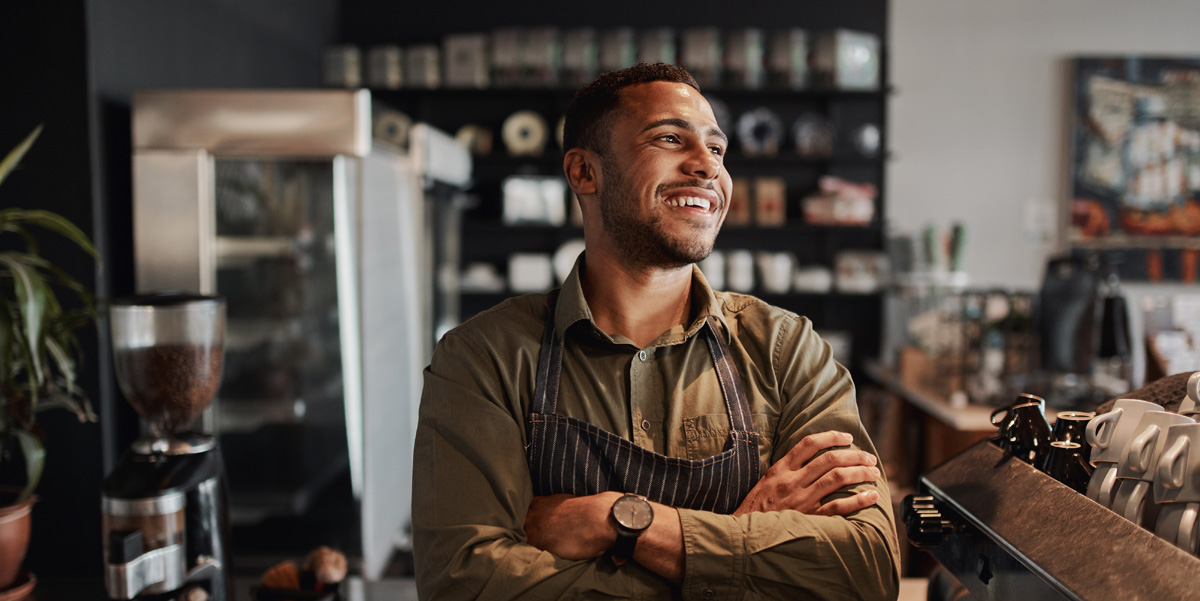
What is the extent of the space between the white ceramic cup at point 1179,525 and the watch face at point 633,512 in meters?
0.66

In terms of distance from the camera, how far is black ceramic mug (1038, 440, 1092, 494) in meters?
1.19

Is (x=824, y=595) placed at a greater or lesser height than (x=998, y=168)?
lesser

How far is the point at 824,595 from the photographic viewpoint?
1.31m

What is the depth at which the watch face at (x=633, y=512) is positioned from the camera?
4.21ft

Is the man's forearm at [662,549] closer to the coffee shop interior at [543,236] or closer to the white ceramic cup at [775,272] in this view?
the coffee shop interior at [543,236]

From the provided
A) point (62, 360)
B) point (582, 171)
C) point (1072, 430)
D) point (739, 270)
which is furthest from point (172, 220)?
point (739, 270)

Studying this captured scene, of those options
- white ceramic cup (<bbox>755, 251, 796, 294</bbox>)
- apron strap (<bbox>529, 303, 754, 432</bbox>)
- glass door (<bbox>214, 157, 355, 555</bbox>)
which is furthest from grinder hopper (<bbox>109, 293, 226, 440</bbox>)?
white ceramic cup (<bbox>755, 251, 796, 294</bbox>)

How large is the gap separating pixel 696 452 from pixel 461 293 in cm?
415

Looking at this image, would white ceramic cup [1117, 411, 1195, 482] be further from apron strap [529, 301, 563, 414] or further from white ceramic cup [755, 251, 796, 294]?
white ceramic cup [755, 251, 796, 294]

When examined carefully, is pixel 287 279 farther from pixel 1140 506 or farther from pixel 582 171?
pixel 1140 506

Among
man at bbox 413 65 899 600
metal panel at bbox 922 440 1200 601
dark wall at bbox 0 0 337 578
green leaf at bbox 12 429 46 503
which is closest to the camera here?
metal panel at bbox 922 440 1200 601

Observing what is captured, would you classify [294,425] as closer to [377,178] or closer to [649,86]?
[377,178]

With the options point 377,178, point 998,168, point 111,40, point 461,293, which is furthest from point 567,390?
point 998,168

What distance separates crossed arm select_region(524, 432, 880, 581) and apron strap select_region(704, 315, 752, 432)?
0.31 ft
